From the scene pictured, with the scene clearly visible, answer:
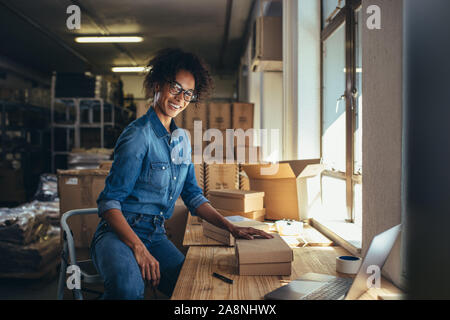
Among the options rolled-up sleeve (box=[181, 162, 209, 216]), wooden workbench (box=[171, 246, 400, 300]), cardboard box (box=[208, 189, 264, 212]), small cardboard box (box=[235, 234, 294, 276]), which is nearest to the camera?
wooden workbench (box=[171, 246, 400, 300])

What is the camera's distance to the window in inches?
85.3

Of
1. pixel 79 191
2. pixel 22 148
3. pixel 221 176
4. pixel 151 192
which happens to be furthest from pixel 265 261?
pixel 22 148

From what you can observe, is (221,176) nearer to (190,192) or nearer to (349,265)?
(190,192)

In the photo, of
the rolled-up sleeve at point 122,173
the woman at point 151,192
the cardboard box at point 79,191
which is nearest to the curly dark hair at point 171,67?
the woman at point 151,192

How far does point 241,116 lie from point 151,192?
382 cm

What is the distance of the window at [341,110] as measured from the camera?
85.3 inches

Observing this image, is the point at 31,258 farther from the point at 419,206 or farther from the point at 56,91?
the point at 56,91

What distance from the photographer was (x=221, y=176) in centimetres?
315

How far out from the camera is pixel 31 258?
11.0 ft

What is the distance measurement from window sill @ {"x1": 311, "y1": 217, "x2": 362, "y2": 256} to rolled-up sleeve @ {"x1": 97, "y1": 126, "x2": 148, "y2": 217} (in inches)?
40.1

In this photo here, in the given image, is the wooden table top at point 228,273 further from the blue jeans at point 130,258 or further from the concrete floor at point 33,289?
the concrete floor at point 33,289

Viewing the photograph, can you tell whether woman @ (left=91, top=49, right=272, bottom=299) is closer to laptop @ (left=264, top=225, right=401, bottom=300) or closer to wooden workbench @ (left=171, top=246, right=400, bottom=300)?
wooden workbench @ (left=171, top=246, right=400, bottom=300)

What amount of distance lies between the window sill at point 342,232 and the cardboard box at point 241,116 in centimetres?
311

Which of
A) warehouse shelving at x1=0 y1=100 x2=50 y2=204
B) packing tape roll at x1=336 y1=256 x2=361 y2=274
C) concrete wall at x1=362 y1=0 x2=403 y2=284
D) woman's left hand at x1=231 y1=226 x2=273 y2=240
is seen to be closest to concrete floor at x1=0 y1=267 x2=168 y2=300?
woman's left hand at x1=231 y1=226 x2=273 y2=240
